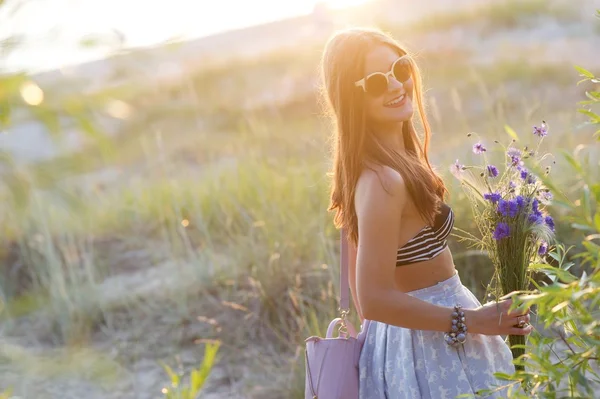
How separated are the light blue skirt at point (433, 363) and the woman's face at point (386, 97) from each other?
481 millimetres

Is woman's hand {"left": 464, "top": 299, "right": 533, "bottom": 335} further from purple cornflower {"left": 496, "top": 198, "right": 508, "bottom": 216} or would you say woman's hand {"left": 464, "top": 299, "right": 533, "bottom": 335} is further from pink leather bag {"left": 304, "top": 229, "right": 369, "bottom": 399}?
pink leather bag {"left": 304, "top": 229, "right": 369, "bottom": 399}

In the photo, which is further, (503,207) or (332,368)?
(332,368)

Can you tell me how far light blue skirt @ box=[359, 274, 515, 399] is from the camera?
2080 millimetres

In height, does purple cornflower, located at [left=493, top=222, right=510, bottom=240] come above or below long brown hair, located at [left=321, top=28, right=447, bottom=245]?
below

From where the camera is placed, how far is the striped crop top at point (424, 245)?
6.87 ft

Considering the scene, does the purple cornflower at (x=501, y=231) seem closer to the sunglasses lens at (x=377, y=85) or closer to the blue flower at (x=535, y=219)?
the blue flower at (x=535, y=219)

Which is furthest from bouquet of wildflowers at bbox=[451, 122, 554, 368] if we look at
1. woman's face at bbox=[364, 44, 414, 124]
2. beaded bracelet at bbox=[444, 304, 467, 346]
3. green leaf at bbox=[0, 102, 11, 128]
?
green leaf at bbox=[0, 102, 11, 128]

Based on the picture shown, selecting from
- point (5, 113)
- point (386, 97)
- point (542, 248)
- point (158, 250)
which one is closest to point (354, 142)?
point (386, 97)

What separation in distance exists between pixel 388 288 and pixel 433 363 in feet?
0.98

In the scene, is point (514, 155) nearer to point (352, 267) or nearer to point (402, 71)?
point (402, 71)

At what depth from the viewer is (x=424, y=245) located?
6.89ft

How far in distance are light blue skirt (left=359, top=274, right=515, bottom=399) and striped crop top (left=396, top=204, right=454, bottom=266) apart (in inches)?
3.7

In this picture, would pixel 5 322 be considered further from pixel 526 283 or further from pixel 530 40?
pixel 530 40

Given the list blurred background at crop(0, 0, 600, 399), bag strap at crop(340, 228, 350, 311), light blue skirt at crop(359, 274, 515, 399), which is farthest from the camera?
bag strap at crop(340, 228, 350, 311)
